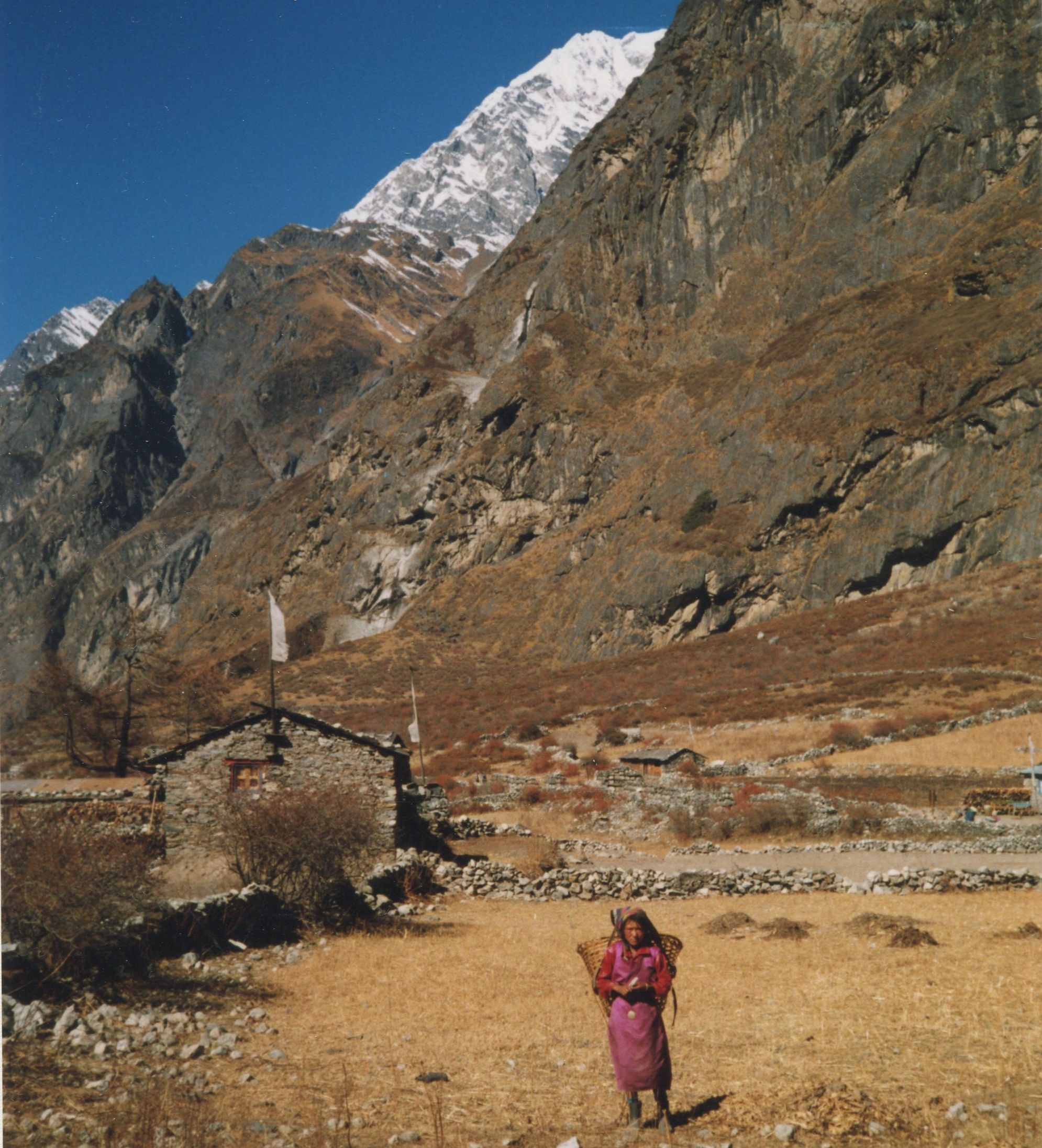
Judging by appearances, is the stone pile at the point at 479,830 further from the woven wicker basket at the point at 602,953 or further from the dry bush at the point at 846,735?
the woven wicker basket at the point at 602,953

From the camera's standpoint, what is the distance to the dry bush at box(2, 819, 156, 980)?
10281 mm

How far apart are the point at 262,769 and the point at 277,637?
4.23 meters

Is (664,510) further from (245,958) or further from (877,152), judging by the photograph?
(245,958)

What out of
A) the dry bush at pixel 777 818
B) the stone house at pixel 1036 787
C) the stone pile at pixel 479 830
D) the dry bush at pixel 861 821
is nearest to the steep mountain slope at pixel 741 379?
the stone house at pixel 1036 787

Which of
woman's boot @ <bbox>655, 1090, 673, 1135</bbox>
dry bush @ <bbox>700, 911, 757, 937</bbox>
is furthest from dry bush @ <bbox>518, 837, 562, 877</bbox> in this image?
woman's boot @ <bbox>655, 1090, 673, 1135</bbox>

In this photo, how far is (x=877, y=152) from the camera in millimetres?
90875

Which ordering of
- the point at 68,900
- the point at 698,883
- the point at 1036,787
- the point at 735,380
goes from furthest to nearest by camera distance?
the point at 735,380 → the point at 1036,787 → the point at 698,883 → the point at 68,900

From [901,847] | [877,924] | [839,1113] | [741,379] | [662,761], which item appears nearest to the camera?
[839,1113]

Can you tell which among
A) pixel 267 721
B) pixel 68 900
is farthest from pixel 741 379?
pixel 68 900

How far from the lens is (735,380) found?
92.4 meters

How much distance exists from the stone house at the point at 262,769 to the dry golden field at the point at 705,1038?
7.88 metres

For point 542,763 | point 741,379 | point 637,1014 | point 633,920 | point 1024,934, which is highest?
point 741,379

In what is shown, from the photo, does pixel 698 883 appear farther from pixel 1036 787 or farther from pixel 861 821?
pixel 1036 787

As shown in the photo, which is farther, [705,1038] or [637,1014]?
[705,1038]
